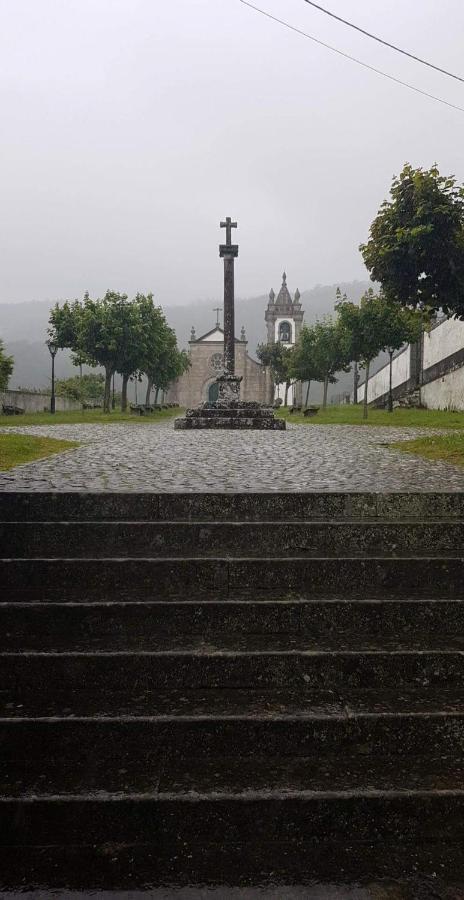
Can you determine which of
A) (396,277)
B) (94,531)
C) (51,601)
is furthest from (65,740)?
(396,277)

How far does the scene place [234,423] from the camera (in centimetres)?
2031

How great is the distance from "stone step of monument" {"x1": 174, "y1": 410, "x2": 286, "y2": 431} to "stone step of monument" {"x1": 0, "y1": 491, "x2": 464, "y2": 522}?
46.9 feet

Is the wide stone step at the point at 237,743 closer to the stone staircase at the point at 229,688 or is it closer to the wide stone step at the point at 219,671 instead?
the stone staircase at the point at 229,688

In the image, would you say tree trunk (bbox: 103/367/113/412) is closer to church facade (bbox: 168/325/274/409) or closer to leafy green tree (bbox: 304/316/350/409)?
leafy green tree (bbox: 304/316/350/409)

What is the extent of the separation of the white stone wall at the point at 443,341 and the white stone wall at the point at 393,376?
11.0ft

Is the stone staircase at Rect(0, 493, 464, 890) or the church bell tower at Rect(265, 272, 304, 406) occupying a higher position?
the church bell tower at Rect(265, 272, 304, 406)

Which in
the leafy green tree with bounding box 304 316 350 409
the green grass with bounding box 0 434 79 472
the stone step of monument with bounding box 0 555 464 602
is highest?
the leafy green tree with bounding box 304 316 350 409

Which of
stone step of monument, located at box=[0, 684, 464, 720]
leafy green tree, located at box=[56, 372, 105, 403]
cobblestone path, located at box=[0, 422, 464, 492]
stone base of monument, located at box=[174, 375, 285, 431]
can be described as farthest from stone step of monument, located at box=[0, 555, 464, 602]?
leafy green tree, located at box=[56, 372, 105, 403]

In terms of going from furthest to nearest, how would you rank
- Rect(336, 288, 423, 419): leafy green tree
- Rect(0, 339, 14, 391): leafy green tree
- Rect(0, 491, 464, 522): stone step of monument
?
Rect(0, 339, 14, 391): leafy green tree, Rect(336, 288, 423, 419): leafy green tree, Rect(0, 491, 464, 522): stone step of monument

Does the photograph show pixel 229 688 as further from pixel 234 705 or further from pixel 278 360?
pixel 278 360

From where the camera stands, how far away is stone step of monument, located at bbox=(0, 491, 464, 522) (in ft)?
16.1

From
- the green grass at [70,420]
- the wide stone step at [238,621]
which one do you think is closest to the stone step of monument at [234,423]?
the green grass at [70,420]

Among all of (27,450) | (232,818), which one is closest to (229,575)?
(232,818)

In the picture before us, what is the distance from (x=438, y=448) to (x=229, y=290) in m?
16.1
